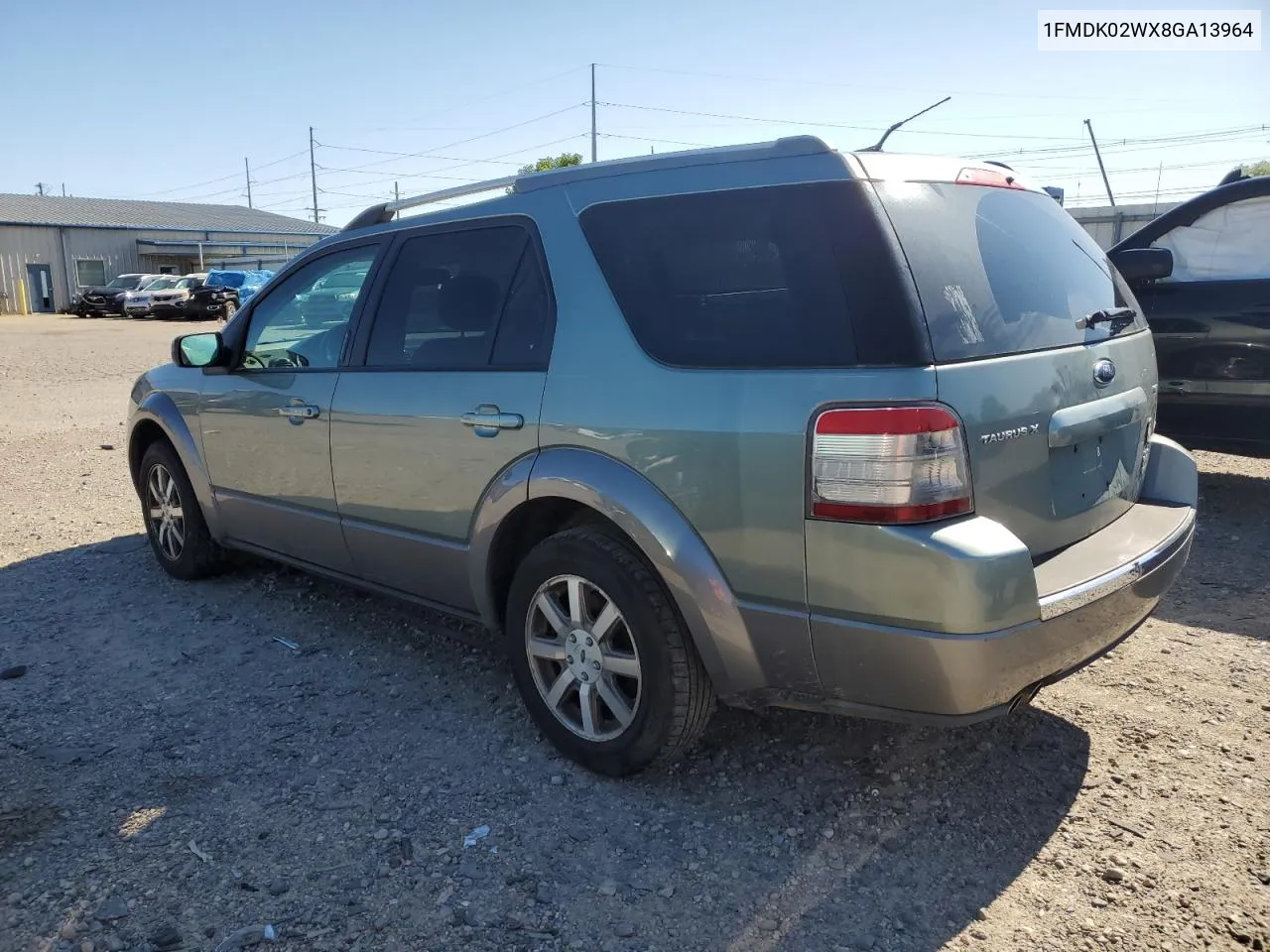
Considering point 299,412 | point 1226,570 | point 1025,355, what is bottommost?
point 1226,570

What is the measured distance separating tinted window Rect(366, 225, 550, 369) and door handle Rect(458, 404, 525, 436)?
0.17 meters

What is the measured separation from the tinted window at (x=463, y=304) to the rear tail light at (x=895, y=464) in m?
1.14

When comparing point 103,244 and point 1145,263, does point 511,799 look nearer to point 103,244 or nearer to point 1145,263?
point 1145,263

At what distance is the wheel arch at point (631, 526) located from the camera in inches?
107

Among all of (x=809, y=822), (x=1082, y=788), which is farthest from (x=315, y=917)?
(x=1082, y=788)

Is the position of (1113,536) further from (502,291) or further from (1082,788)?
(502,291)

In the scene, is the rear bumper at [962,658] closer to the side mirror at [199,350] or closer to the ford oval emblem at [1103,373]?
the ford oval emblem at [1103,373]

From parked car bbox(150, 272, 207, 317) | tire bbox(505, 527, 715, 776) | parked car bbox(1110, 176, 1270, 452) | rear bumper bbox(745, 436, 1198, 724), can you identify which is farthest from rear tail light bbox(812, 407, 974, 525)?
parked car bbox(150, 272, 207, 317)

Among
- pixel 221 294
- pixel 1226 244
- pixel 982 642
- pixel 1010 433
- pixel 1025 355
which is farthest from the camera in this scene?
A: pixel 221 294

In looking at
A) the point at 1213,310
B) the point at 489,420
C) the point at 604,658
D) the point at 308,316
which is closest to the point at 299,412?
the point at 308,316

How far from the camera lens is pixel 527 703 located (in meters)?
3.33

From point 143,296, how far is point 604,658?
37.6 meters

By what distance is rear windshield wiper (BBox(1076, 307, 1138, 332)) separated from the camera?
2.97m

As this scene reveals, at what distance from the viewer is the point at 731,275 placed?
110 inches
